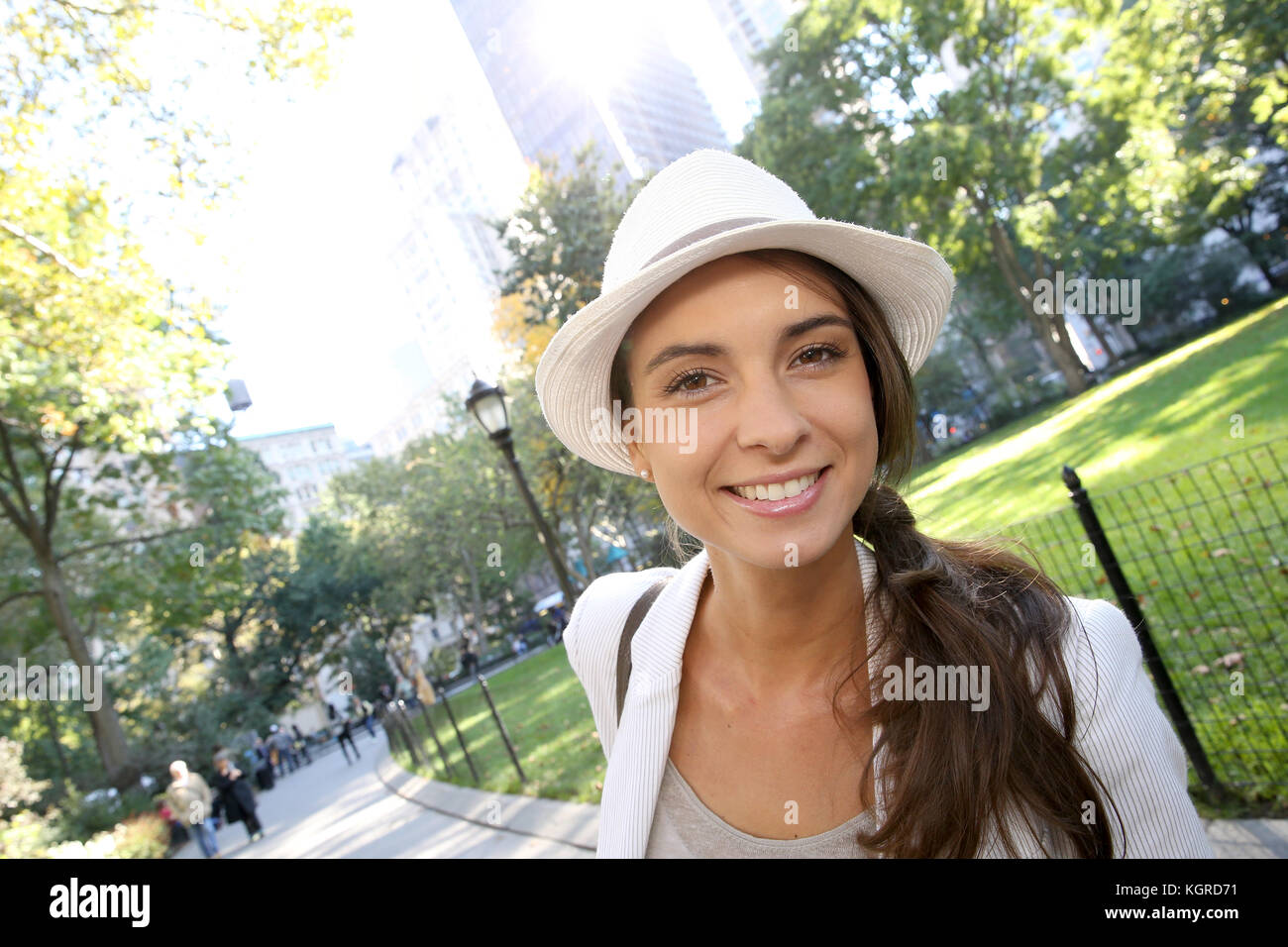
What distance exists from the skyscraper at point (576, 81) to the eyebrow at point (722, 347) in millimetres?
41043

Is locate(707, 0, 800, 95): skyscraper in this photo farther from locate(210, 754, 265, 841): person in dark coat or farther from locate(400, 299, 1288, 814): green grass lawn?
locate(210, 754, 265, 841): person in dark coat

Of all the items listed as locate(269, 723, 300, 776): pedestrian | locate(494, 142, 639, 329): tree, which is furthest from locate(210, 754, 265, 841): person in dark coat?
locate(269, 723, 300, 776): pedestrian

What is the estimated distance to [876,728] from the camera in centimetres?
159

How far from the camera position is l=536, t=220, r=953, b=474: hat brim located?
5.10ft

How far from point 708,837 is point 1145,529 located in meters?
7.30

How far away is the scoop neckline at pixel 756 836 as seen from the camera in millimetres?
1538

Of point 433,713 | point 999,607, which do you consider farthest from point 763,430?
point 433,713

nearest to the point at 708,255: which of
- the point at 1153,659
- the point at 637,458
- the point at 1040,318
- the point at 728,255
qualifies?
the point at 728,255

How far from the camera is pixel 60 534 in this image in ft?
61.1

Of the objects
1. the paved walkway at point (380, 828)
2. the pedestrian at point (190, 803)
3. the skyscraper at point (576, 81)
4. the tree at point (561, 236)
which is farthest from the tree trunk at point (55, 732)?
the skyscraper at point (576, 81)

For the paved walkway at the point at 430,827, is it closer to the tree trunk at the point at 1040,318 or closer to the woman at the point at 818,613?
the woman at the point at 818,613

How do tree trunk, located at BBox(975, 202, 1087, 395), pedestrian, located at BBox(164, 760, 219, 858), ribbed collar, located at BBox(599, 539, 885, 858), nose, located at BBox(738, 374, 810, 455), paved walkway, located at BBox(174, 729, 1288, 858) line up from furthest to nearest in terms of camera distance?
tree trunk, located at BBox(975, 202, 1087, 395)
pedestrian, located at BBox(164, 760, 219, 858)
paved walkway, located at BBox(174, 729, 1288, 858)
ribbed collar, located at BBox(599, 539, 885, 858)
nose, located at BBox(738, 374, 810, 455)

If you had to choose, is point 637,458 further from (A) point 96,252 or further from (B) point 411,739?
(B) point 411,739
